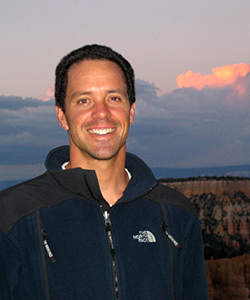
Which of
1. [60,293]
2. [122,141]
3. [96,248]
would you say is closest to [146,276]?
[96,248]

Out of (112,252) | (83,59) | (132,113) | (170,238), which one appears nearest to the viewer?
(112,252)

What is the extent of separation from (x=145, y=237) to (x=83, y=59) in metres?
2.22

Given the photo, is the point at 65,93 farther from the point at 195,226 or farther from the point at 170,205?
the point at 195,226

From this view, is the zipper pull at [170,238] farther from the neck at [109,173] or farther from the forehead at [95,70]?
the forehead at [95,70]

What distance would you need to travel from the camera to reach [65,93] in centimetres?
453

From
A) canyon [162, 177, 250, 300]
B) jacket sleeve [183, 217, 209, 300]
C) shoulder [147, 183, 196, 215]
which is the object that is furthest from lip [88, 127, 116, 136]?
canyon [162, 177, 250, 300]

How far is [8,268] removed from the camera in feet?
12.4

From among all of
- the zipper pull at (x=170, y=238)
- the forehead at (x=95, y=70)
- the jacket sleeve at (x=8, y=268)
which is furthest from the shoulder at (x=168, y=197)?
the jacket sleeve at (x=8, y=268)

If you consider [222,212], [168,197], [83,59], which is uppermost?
[83,59]

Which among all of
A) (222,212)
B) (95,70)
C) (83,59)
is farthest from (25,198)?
(222,212)

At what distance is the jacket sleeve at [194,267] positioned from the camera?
4734 mm

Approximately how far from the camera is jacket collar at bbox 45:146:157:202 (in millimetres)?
3984

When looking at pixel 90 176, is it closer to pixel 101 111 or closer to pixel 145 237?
pixel 101 111

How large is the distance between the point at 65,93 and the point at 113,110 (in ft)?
2.30
